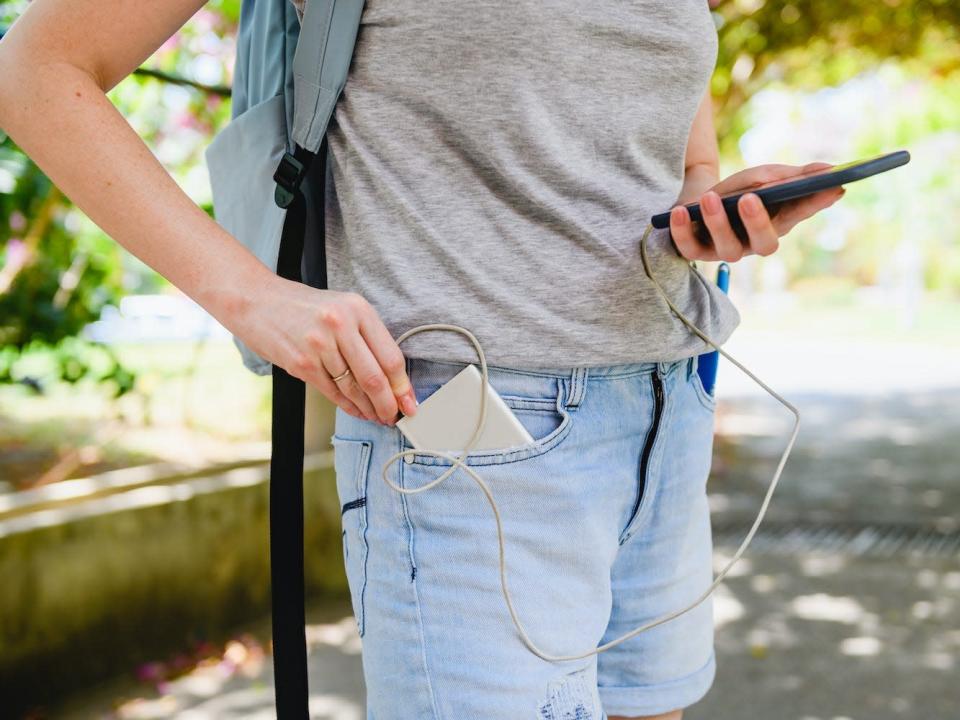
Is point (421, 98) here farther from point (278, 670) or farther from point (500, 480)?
point (278, 670)

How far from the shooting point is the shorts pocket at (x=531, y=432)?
102 cm

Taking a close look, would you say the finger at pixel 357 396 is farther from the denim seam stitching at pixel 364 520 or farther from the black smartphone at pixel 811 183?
the black smartphone at pixel 811 183

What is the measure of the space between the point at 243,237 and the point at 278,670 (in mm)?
495

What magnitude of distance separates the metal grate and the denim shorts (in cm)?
424

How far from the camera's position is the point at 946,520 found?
573 centimetres

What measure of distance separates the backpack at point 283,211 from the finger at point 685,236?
370 millimetres

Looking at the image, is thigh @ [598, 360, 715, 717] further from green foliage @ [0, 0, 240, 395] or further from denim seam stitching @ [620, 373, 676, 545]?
green foliage @ [0, 0, 240, 395]

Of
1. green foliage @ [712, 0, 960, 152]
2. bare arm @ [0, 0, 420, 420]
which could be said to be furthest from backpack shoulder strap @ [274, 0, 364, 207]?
green foliage @ [712, 0, 960, 152]

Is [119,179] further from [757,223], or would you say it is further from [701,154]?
[701,154]

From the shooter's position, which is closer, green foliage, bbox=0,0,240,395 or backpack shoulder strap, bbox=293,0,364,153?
backpack shoulder strap, bbox=293,0,364,153

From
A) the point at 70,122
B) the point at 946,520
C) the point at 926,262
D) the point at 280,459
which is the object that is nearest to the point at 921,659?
the point at 946,520

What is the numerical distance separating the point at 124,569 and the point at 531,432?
286 centimetres

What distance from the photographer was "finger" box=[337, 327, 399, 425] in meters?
0.93

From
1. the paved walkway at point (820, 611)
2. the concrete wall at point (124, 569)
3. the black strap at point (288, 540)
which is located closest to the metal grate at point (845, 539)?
the paved walkway at point (820, 611)
